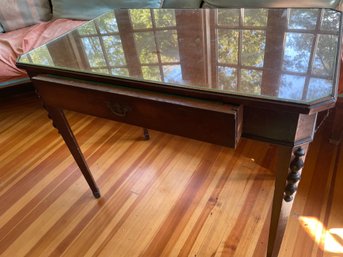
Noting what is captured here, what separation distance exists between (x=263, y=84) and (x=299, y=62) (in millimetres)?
123

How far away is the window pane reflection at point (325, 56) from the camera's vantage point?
1.93 ft

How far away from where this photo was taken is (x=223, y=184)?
120 centimetres

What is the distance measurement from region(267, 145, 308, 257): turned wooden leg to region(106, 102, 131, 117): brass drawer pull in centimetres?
37

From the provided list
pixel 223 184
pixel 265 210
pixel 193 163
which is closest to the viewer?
pixel 265 210

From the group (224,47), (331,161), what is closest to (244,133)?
(224,47)

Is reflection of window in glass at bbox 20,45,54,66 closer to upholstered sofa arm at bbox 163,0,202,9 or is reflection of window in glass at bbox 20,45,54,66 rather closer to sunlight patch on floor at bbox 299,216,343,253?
upholstered sofa arm at bbox 163,0,202,9

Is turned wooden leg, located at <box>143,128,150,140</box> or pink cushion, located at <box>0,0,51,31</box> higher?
pink cushion, located at <box>0,0,51,31</box>

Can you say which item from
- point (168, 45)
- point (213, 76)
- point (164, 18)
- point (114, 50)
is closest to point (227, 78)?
point (213, 76)

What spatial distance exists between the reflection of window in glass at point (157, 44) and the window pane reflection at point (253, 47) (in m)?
0.16

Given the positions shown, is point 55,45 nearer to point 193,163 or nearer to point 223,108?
point 223,108

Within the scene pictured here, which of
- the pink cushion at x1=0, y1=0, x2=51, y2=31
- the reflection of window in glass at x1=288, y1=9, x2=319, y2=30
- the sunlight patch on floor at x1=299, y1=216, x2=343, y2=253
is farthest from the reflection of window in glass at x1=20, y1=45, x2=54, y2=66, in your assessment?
the pink cushion at x1=0, y1=0, x2=51, y2=31

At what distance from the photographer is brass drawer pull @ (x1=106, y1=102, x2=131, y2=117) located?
0.70m

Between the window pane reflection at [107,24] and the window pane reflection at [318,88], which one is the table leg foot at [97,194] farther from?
the window pane reflection at [318,88]

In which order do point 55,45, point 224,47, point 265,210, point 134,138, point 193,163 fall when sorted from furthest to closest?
point 134,138 < point 193,163 < point 265,210 < point 55,45 < point 224,47
